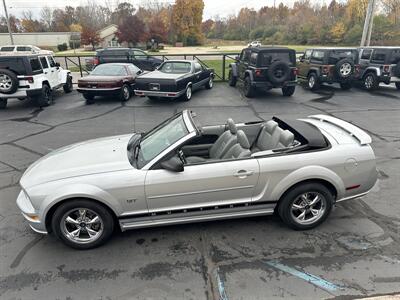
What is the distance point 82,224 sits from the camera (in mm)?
3266

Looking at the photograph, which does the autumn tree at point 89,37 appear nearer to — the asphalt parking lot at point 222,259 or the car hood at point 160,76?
the car hood at point 160,76

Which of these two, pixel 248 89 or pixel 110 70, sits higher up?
pixel 110 70

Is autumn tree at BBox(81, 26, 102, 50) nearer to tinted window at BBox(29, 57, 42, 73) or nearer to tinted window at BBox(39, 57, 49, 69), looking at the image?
tinted window at BBox(39, 57, 49, 69)

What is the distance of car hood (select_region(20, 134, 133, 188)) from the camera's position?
3217 mm

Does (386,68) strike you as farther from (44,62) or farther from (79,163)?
(44,62)

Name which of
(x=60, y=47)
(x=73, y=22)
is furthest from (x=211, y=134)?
(x=73, y=22)

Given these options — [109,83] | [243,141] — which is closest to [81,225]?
[243,141]

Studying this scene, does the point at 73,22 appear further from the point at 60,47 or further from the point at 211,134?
the point at 211,134

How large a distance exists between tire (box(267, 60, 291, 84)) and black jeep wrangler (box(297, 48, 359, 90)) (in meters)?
2.79

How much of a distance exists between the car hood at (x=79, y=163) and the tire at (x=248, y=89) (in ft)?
27.9

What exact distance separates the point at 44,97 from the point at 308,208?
1036cm

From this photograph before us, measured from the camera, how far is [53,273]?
9.87ft

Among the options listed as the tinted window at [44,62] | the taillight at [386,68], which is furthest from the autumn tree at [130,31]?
the taillight at [386,68]

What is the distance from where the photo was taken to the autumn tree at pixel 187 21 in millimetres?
62844
